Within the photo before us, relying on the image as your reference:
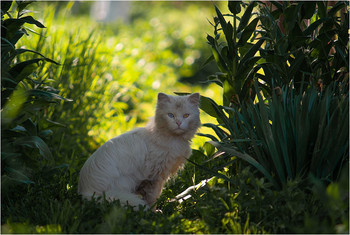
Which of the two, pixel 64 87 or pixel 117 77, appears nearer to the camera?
pixel 64 87

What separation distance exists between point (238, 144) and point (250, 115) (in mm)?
262

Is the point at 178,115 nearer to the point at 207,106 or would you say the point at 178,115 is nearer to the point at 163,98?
the point at 163,98

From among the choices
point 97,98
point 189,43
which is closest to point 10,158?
point 97,98

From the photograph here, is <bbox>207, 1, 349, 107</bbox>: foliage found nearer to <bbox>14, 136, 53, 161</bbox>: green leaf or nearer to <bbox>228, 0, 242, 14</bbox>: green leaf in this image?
<bbox>228, 0, 242, 14</bbox>: green leaf

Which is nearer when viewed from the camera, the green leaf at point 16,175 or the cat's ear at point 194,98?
the green leaf at point 16,175

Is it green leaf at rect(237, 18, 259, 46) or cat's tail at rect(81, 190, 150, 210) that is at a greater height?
green leaf at rect(237, 18, 259, 46)

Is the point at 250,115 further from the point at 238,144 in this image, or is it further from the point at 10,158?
the point at 10,158

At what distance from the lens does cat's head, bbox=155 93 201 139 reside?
311 cm

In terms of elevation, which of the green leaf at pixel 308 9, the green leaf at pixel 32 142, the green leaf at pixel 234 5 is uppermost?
the green leaf at pixel 308 9

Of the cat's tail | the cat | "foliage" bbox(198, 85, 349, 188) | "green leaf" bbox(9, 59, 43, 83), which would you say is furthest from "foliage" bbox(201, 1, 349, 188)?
"green leaf" bbox(9, 59, 43, 83)

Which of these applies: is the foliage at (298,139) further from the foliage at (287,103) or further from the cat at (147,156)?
the cat at (147,156)

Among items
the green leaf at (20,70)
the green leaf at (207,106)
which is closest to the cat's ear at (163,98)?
the green leaf at (207,106)

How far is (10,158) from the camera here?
2.70 metres

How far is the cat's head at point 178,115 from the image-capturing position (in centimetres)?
311
